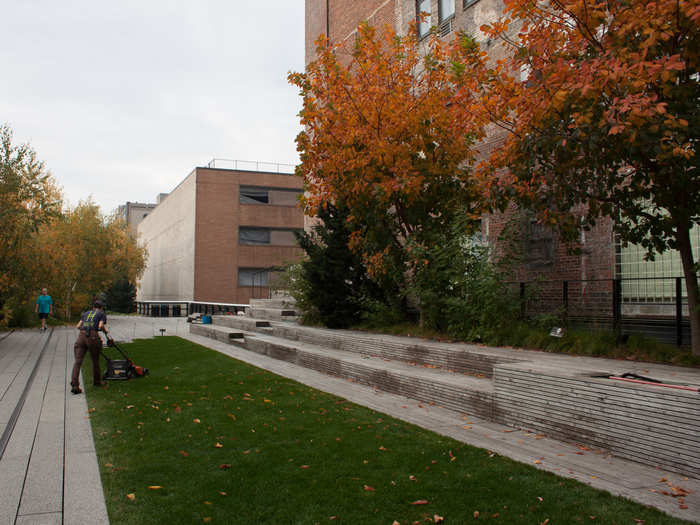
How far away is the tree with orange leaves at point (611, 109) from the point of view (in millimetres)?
6309

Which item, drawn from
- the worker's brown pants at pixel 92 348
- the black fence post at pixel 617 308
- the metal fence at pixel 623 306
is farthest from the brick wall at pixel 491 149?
the worker's brown pants at pixel 92 348

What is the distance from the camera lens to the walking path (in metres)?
4.38

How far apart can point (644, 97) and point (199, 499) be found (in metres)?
6.00

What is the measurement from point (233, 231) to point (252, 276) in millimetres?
3792

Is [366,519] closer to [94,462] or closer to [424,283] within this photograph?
[94,462]

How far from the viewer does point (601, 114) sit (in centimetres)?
693

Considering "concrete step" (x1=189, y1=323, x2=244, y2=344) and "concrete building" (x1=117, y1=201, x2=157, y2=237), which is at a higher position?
"concrete building" (x1=117, y1=201, x2=157, y2=237)

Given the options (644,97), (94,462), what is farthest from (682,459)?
(94,462)

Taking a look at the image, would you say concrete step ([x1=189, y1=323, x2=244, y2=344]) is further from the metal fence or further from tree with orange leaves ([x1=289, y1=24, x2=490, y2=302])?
the metal fence

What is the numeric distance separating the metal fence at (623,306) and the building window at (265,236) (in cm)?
3564

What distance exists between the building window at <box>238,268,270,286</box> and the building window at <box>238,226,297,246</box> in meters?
2.08

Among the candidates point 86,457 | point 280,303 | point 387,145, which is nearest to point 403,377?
point 86,457

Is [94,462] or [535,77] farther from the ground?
[535,77]

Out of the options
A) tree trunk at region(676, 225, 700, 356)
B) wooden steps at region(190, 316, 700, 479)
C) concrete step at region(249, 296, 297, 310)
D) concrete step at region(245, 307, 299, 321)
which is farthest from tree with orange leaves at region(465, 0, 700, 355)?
concrete step at region(249, 296, 297, 310)
